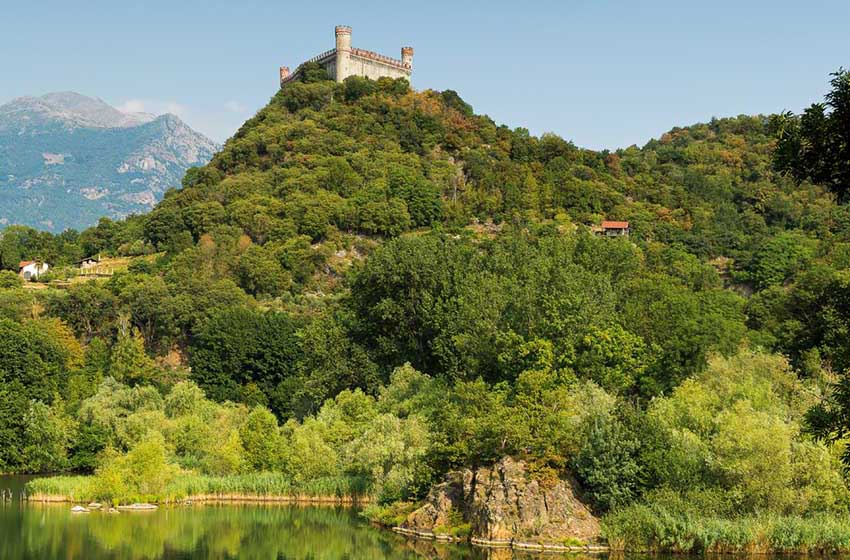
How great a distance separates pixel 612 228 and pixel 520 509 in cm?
6897

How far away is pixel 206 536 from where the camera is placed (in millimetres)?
39344

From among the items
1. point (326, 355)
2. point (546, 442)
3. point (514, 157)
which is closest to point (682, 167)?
point (514, 157)

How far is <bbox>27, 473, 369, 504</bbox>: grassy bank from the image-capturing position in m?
46.8

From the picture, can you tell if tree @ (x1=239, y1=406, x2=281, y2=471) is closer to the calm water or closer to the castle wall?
the calm water

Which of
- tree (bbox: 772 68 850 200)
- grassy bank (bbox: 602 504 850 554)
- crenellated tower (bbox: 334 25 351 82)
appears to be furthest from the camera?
crenellated tower (bbox: 334 25 351 82)

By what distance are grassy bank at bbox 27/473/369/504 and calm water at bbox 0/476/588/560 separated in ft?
4.22

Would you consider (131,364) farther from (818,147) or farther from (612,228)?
(818,147)

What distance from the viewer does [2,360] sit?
213 ft

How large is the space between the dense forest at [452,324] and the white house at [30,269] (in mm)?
1885

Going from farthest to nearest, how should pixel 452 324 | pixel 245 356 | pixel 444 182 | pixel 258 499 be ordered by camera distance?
pixel 444 182, pixel 245 356, pixel 452 324, pixel 258 499

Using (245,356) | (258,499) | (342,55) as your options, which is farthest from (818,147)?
(342,55)

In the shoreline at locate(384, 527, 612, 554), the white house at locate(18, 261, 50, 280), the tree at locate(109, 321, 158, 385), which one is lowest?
the shoreline at locate(384, 527, 612, 554)

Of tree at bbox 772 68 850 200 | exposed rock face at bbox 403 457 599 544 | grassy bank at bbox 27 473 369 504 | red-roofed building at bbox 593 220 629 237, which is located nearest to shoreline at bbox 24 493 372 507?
grassy bank at bbox 27 473 369 504

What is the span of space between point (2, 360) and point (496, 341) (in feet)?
114
